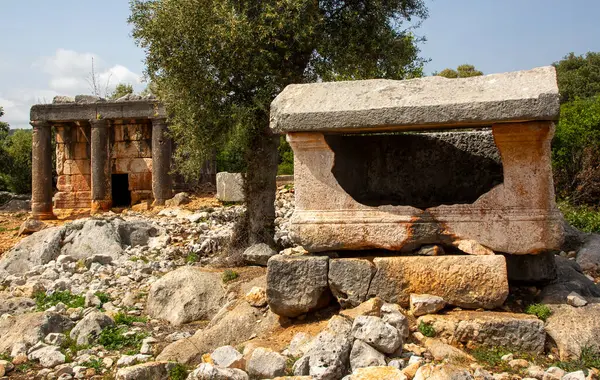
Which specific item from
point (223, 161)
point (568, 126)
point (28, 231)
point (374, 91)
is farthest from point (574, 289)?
point (223, 161)

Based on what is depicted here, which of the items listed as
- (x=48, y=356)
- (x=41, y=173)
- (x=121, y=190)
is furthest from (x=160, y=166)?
(x=48, y=356)

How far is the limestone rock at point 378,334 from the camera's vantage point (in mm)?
4348

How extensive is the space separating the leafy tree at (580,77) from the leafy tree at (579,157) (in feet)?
50.8

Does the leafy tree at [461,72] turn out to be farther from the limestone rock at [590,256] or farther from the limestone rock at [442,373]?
the limestone rock at [442,373]

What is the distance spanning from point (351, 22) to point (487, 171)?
370cm

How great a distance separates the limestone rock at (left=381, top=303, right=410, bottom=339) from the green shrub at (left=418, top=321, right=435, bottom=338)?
0.15 metres

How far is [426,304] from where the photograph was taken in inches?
194

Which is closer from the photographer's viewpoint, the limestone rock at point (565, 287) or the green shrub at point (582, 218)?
the limestone rock at point (565, 287)

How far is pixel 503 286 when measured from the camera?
16.1ft

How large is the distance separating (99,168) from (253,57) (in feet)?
37.5

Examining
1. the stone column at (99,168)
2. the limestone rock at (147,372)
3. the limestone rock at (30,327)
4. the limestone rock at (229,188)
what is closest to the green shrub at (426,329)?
the limestone rock at (147,372)

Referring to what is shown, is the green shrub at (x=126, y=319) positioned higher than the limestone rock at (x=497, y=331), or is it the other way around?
the limestone rock at (x=497, y=331)


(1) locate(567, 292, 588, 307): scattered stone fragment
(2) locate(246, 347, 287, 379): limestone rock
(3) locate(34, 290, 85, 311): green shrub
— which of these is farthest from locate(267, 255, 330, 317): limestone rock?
(3) locate(34, 290, 85, 311): green shrub

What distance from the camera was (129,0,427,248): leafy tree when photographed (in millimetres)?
8656
